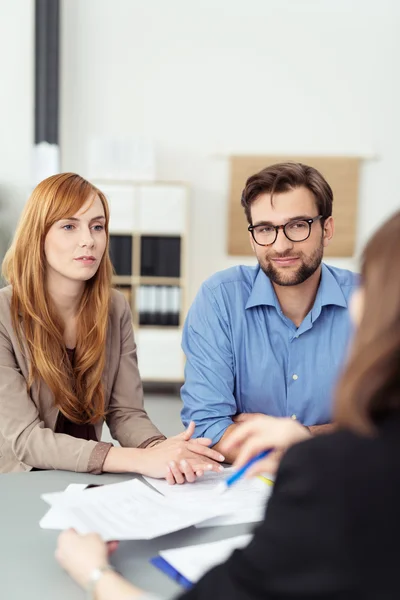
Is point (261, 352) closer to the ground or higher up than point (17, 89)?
closer to the ground

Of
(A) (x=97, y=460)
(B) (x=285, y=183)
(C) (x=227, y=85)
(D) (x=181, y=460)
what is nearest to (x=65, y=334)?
(A) (x=97, y=460)

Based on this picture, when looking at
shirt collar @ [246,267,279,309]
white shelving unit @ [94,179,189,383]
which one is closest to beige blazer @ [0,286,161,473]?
shirt collar @ [246,267,279,309]

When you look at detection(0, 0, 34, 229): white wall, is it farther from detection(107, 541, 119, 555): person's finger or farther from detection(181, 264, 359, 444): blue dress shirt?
detection(107, 541, 119, 555): person's finger

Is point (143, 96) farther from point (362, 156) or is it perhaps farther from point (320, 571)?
point (320, 571)

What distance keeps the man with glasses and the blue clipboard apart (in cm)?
74

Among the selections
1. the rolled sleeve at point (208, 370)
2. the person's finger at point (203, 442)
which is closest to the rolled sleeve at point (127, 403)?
the rolled sleeve at point (208, 370)

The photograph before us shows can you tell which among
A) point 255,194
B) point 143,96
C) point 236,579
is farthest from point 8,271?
point 143,96

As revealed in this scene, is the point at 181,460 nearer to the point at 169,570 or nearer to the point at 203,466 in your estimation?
the point at 203,466

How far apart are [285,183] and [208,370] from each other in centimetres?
58

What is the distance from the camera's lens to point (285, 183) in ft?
6.28

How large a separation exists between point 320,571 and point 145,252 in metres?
4.44

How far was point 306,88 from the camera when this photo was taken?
523 centimetres

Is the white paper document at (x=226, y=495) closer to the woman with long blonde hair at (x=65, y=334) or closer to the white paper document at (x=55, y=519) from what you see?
the white paper document at (x=55, y=519)

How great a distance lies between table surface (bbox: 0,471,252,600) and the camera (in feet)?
3.23
